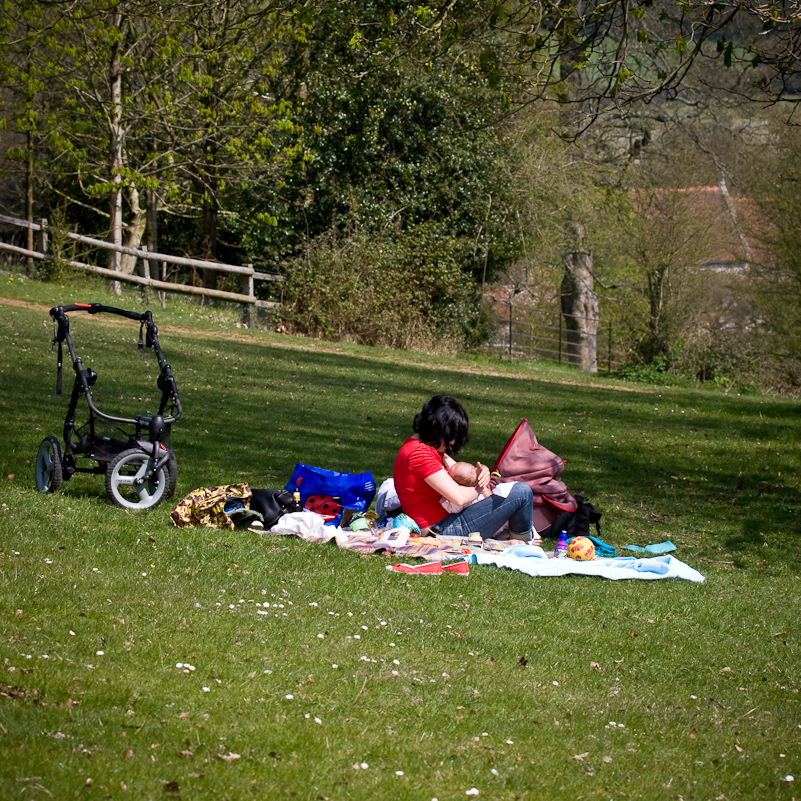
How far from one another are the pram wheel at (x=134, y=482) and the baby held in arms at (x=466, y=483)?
1.96 meters

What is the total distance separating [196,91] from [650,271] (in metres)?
12.6

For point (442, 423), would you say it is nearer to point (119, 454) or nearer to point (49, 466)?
point (119, 454)

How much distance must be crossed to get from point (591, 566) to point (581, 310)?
24698 millimetres

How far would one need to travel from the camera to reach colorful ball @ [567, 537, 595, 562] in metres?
6.74

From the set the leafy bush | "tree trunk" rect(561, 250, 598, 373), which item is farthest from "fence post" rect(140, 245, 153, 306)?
"tree trunk" rect(561, 250, 598, 373)

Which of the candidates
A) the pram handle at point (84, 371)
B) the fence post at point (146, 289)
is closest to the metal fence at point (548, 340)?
the fence post at point (146, 289)

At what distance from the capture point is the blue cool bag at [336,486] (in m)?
7.19

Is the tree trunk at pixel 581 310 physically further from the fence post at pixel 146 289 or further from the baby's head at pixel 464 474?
the baby's head at pixel 464 474

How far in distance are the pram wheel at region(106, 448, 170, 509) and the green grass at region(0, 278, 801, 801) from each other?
0.44 ft

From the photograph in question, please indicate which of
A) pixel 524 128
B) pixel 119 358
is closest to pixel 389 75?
pixel 524 128

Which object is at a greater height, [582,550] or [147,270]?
[147,270]

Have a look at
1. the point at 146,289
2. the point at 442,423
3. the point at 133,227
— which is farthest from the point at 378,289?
the point at 442,423

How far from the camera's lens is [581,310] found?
30422 mm

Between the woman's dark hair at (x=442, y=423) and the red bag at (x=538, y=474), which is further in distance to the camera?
the red bag at (x=538, y=474)
